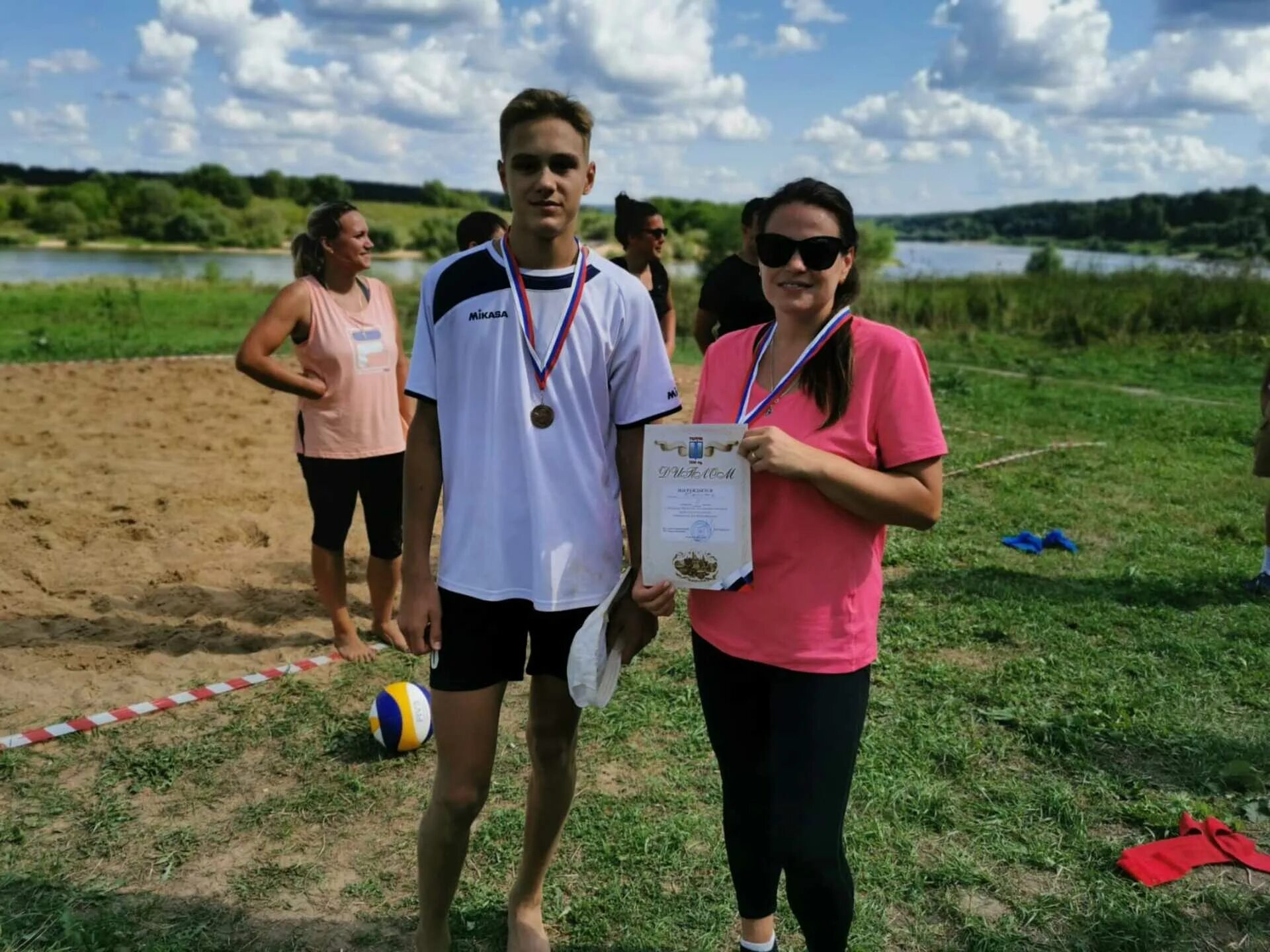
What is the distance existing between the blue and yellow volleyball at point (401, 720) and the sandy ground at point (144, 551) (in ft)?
3.85

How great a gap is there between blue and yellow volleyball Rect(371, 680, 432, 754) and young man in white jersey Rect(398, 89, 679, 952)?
4.73ft

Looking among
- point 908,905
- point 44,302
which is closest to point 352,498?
point 908,905

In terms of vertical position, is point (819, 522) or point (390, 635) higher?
point (819, 522)

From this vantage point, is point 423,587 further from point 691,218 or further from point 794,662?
point 691,218

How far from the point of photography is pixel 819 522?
2205 millimetres

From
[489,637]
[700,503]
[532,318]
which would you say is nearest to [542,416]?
[532,318]

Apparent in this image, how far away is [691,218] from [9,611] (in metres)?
54.6

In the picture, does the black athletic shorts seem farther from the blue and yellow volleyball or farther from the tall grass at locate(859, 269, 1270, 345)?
the tall grass at locate(859, 269, 1270, 345)

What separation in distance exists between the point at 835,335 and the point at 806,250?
199 mm

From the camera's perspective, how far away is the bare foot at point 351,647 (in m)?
4.90

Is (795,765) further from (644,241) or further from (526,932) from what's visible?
(644,241)

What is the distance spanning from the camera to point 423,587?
243 centimetres

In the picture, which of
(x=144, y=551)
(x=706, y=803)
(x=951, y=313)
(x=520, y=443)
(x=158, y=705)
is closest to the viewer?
(x=520, y=443)

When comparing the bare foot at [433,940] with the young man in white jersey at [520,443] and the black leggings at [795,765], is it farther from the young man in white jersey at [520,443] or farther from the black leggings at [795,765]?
the black leggings at [795,765]
